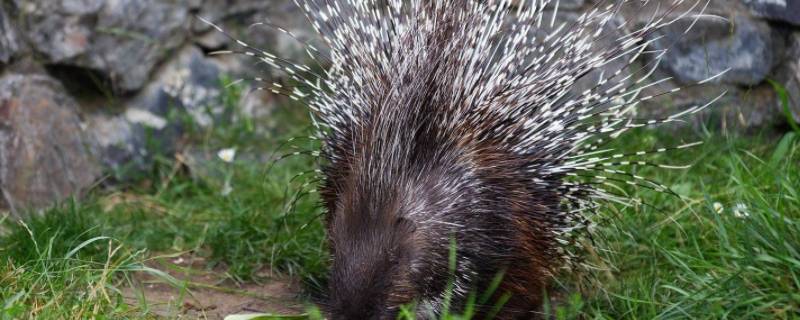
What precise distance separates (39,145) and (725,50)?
278 cm

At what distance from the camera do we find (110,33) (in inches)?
164

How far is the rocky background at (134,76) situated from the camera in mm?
3820

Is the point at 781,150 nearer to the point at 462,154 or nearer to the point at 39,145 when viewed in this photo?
the point at 462,154

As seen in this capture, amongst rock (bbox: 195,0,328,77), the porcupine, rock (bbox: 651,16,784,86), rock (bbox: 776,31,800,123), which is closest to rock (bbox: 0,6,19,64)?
rock (bbox: 195,0,328,77)

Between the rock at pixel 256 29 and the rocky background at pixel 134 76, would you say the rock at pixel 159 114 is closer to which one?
the rocky background at pixel 134 76

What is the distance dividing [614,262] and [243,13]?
236 cm

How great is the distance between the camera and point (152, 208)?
3.83m

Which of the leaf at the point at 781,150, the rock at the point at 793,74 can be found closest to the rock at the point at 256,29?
the rock at the point at 793,74

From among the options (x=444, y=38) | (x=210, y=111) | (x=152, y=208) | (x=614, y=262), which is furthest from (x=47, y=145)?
(x=614, y=262)

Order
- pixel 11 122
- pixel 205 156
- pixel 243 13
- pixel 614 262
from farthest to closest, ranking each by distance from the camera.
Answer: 1. pixel 243 13
2. pixel 205 156
3. pixel 11 122
4. pixel 614 262

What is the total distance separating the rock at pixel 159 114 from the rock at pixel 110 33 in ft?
0.28

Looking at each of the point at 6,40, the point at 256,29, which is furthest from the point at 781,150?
the point at 6,40

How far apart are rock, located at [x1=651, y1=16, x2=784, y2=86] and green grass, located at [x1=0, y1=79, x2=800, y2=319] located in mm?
339

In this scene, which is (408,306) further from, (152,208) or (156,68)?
(156,68)
